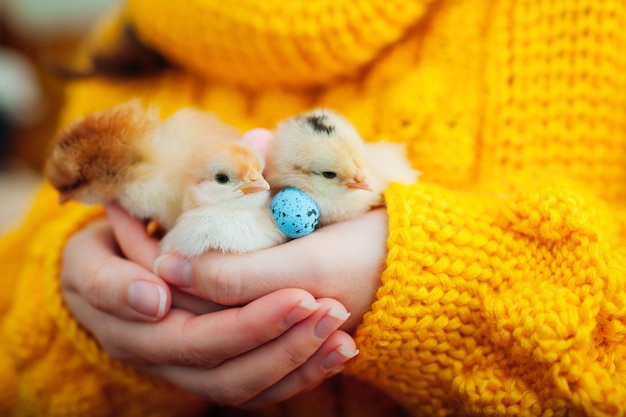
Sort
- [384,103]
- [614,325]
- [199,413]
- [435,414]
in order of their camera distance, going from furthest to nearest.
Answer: [199,413] → [384,103] → [435,414] → [614,325]

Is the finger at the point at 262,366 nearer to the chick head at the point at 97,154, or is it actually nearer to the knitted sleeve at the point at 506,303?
the knitted sleeve at the point at 506,303

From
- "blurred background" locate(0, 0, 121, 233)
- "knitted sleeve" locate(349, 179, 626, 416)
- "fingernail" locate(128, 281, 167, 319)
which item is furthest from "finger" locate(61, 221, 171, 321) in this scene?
"blurred background" locate(0, 0, 121, 233)

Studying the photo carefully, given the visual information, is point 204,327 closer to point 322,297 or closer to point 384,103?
point 322,297

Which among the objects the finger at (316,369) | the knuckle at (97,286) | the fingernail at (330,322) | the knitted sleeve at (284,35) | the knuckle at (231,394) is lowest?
the knuckle at (231,394)

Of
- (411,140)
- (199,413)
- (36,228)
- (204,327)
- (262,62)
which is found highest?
(262,62)

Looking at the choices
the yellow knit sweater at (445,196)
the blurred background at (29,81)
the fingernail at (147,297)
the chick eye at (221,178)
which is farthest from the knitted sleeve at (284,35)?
the blurred background at (29,81)

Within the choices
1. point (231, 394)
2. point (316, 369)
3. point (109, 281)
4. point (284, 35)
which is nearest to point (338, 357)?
point (316, 369)

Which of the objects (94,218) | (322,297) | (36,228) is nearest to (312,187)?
(322,297)
